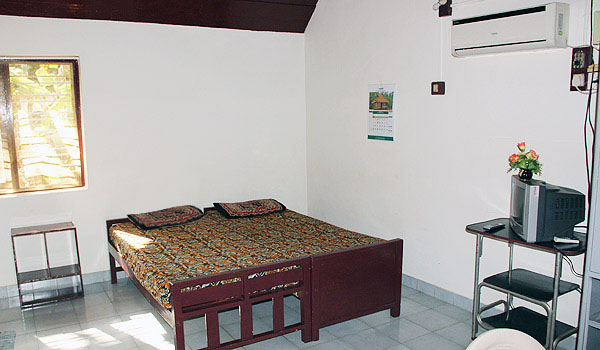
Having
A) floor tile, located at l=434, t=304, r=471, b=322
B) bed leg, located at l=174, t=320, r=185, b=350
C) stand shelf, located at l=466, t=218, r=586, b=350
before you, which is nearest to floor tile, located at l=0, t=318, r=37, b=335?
bed leg, located at l=174, t=320, r=185, b=350

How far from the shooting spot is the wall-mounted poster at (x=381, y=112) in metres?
4.45

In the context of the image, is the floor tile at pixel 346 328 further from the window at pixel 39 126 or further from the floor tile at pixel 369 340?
the window at pixel 39 126

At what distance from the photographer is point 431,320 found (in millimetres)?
3771

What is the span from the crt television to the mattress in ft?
4.14

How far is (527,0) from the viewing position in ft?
10.7

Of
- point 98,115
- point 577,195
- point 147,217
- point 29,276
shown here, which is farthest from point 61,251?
point 577,195

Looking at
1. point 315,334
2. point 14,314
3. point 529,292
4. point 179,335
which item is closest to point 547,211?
point 529,292

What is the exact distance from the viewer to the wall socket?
9.87 ft

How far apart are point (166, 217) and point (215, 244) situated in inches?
31.5

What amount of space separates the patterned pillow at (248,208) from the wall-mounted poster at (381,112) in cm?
116

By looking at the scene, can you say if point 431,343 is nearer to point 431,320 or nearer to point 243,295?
point 431,320

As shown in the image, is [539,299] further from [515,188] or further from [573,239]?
Answer: [515,188]

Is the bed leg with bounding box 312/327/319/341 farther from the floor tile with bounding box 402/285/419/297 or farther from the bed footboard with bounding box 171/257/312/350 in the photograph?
the floor tile with bounding box 402/285/419/297

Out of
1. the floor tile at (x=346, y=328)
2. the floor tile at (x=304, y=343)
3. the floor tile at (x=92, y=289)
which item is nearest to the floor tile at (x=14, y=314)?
the floor tile at (x=92, y=289)
